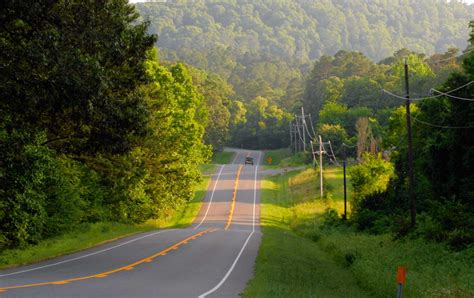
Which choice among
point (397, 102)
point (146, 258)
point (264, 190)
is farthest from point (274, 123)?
point (146, 258)

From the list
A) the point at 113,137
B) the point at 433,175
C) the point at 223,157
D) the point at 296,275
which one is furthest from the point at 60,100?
the point at 223,157

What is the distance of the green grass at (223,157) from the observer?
419 ft

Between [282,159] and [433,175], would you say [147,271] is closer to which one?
[433,175]

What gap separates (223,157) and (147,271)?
112 meters

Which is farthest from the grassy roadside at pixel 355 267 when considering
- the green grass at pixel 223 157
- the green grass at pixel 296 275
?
the green grass at pixel 223 157

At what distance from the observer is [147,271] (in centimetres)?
1980

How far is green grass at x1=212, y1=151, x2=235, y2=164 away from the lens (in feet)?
419

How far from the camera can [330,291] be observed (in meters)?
19.5

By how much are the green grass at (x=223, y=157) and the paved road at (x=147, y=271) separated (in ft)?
291

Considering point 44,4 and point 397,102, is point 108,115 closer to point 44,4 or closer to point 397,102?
point 44,4

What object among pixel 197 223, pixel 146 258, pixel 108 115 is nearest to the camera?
pixel 108 115

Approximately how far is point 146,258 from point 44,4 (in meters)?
10.0

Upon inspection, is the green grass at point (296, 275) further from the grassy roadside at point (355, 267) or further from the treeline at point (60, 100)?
the treeline at point (60, 100)

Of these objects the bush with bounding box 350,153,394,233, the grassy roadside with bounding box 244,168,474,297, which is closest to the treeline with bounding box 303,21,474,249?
the bush with bounding box 350,153,394,233
